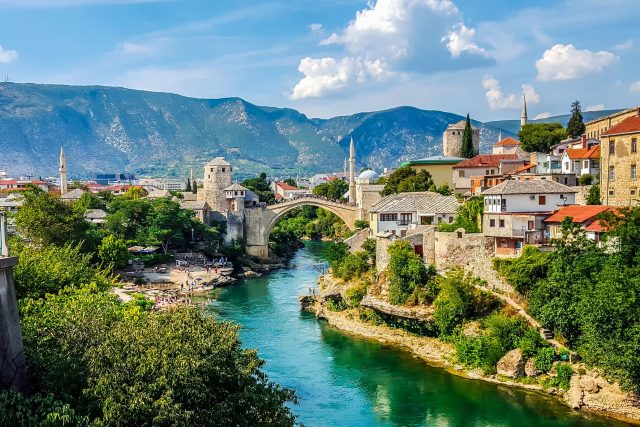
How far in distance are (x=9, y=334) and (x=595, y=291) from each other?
1836 cm

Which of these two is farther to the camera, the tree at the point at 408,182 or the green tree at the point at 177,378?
the tree at the point at 408,182

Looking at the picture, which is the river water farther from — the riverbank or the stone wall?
the stone wall

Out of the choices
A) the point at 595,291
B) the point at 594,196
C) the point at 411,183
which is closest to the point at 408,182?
the point at 411,183

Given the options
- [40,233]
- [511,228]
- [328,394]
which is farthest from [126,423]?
[40,233]

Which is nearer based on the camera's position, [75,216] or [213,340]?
[213,340]

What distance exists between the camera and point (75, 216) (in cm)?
4128

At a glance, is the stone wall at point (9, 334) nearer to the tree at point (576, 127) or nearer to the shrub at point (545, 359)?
the shrub at point (545, 359)

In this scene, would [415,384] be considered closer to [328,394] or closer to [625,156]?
[328,394]

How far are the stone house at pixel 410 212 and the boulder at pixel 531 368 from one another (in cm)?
1293

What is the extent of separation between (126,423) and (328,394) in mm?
12340

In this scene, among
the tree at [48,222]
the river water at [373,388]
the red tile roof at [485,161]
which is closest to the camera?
the river water at [373,388]

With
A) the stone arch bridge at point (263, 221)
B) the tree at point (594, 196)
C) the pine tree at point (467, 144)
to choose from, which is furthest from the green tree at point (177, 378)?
the pine tree at point (467, 144)

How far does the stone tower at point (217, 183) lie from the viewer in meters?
60.1

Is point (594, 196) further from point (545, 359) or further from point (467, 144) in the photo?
point (467, 144)
